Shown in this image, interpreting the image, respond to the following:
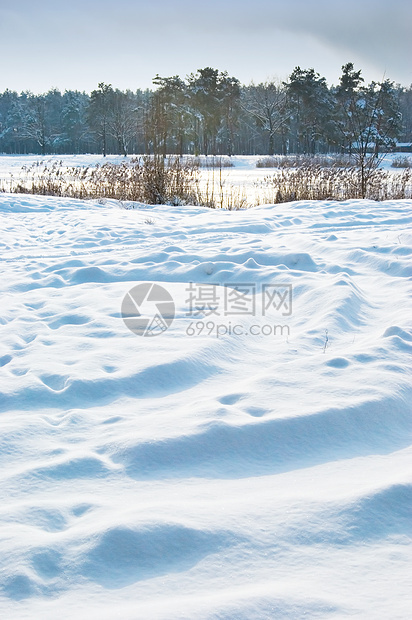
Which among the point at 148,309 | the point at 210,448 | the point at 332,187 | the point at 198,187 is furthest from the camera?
the point at 332,187

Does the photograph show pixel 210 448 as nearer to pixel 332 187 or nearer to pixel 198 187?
pixel 198 187

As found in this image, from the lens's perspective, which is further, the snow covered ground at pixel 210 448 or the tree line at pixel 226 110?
the tree line at pixel 226 110

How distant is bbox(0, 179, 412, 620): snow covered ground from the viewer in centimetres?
115

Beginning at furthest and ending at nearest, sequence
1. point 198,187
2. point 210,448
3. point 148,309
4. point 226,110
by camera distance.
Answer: point 226,110, point 198,187, point 148,309, point 210,448

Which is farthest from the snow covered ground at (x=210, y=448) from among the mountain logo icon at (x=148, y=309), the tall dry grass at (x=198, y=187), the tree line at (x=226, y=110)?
the tree line at (x=226, y=110)

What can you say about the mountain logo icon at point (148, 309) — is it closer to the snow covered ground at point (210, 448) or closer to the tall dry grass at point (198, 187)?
the snow covered ground at point (210, 448)

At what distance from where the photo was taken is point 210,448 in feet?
5.74

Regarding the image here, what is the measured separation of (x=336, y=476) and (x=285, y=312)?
1823 mm

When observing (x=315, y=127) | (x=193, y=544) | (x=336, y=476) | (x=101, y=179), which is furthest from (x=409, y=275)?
(x=315, y=127)

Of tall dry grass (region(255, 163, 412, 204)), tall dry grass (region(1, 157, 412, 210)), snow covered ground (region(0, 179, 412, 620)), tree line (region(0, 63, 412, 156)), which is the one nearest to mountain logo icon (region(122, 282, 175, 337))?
snow covered ground (region(0, 179, 412, 620))

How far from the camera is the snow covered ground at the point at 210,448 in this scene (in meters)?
1.15

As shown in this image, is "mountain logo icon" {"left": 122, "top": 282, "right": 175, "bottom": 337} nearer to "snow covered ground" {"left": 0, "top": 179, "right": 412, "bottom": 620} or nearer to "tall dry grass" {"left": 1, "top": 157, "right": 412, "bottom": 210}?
"snow covered ground" {"left": 0, "top": 179, "right": 412, "bottom": 620}

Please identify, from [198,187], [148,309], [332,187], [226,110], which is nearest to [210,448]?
[148,309]

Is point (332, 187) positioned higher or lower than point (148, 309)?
higher
